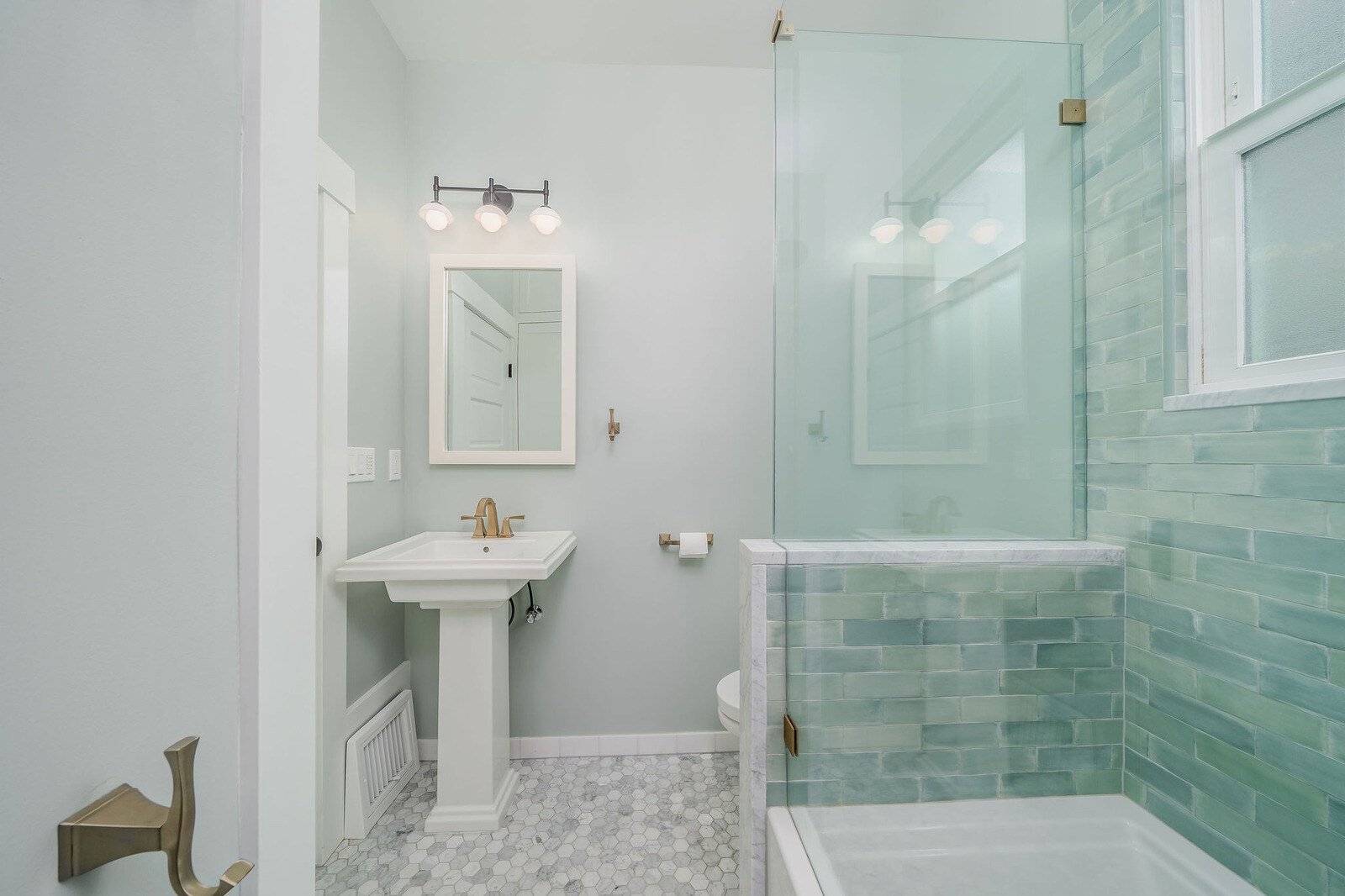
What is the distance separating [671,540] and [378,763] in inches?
49.3

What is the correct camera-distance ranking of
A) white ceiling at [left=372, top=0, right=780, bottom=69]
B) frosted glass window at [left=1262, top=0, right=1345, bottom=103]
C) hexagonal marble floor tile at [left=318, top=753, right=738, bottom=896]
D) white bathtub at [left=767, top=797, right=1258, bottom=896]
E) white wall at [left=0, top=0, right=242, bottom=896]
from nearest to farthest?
white wall at [left=0, top=0, right=242, bottom=896], frosted glass window at [left=1262, top=0, right=1345, bottom=103], white bathtub at [left=767, top=797, right=1258, bottom=896], hexagonal marble floor tile at [left=318, top=753, right=738, bottom=896], white ceiling at [left=372, top=0, right=780, bottom=69]

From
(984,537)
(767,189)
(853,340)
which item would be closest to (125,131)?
(853,340)

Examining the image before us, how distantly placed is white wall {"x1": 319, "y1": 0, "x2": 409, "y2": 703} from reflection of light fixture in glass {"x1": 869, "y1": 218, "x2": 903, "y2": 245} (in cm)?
161

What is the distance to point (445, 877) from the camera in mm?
1471

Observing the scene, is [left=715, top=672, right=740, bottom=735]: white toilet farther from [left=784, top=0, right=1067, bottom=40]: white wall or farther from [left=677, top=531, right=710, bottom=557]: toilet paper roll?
[left=784, top=0, right=1067, bottom=40]: white wall

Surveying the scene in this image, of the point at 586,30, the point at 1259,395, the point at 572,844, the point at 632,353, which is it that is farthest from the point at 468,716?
the point at 586,30

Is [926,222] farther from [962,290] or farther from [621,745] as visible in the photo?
[621,745]

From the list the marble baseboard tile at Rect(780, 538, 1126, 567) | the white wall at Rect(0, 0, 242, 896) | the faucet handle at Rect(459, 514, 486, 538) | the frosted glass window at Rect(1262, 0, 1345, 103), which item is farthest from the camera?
the faucet handle at Rect(459, 514, 486, 538)

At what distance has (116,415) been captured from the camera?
1.21 ft

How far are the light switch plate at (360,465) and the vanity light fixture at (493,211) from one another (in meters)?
0.91

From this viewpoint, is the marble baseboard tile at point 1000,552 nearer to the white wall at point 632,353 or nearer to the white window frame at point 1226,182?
the white window frame at point 1226,182

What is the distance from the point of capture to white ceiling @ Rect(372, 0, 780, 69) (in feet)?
6.17

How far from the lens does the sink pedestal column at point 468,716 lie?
5.49 feet

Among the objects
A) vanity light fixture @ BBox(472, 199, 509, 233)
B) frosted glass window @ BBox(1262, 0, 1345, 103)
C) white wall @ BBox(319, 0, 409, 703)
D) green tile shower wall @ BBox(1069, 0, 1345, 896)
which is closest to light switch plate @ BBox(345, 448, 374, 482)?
white wall @ BBox(319, 0, 409, 703)
